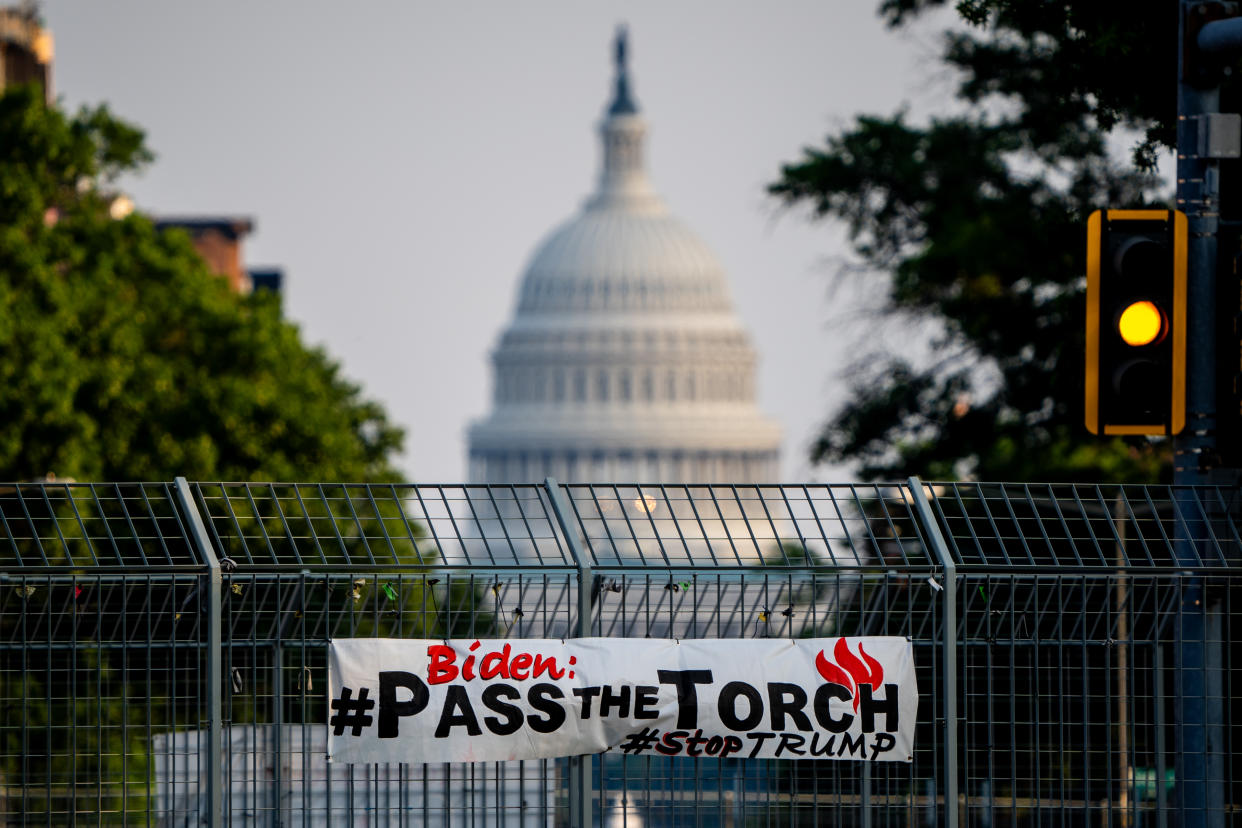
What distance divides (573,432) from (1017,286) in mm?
158740

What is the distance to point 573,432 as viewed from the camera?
185875 mm

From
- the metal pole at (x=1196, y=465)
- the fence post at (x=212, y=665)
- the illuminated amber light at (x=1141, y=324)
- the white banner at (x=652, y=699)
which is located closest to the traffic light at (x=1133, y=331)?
the illuminated amber light at (x=1141, y=324)

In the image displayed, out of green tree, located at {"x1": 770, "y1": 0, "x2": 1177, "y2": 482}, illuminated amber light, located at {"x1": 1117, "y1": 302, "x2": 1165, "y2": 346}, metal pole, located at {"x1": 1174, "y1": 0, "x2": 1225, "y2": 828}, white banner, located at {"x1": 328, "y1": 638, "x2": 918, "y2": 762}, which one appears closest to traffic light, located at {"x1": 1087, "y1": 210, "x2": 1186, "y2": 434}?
illuminated amber light, located at {"x1": 1117, "y1": 302, "x2": 1165, "y2": 346}

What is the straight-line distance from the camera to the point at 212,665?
354 inches

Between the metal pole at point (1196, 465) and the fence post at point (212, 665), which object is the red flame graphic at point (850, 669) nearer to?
the metal pole at point (1196, 465)

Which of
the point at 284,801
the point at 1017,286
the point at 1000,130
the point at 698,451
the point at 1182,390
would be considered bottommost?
the point at 284,801

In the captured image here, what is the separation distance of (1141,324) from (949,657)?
1496mm

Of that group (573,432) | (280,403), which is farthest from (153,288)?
(573,432)

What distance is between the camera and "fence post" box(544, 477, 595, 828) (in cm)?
912

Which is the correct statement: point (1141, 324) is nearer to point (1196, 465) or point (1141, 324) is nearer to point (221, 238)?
point (1196, 465)

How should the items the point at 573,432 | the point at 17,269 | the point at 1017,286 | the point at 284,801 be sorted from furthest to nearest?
the point at 573,432, the point at 17,269, the point at 1017,286, the point at 284,801

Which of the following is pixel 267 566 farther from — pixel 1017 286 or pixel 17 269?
pixel 17 269

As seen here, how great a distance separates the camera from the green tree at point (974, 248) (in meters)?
25.5

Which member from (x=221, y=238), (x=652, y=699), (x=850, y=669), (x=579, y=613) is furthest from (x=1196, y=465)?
(x=221, y=238)
